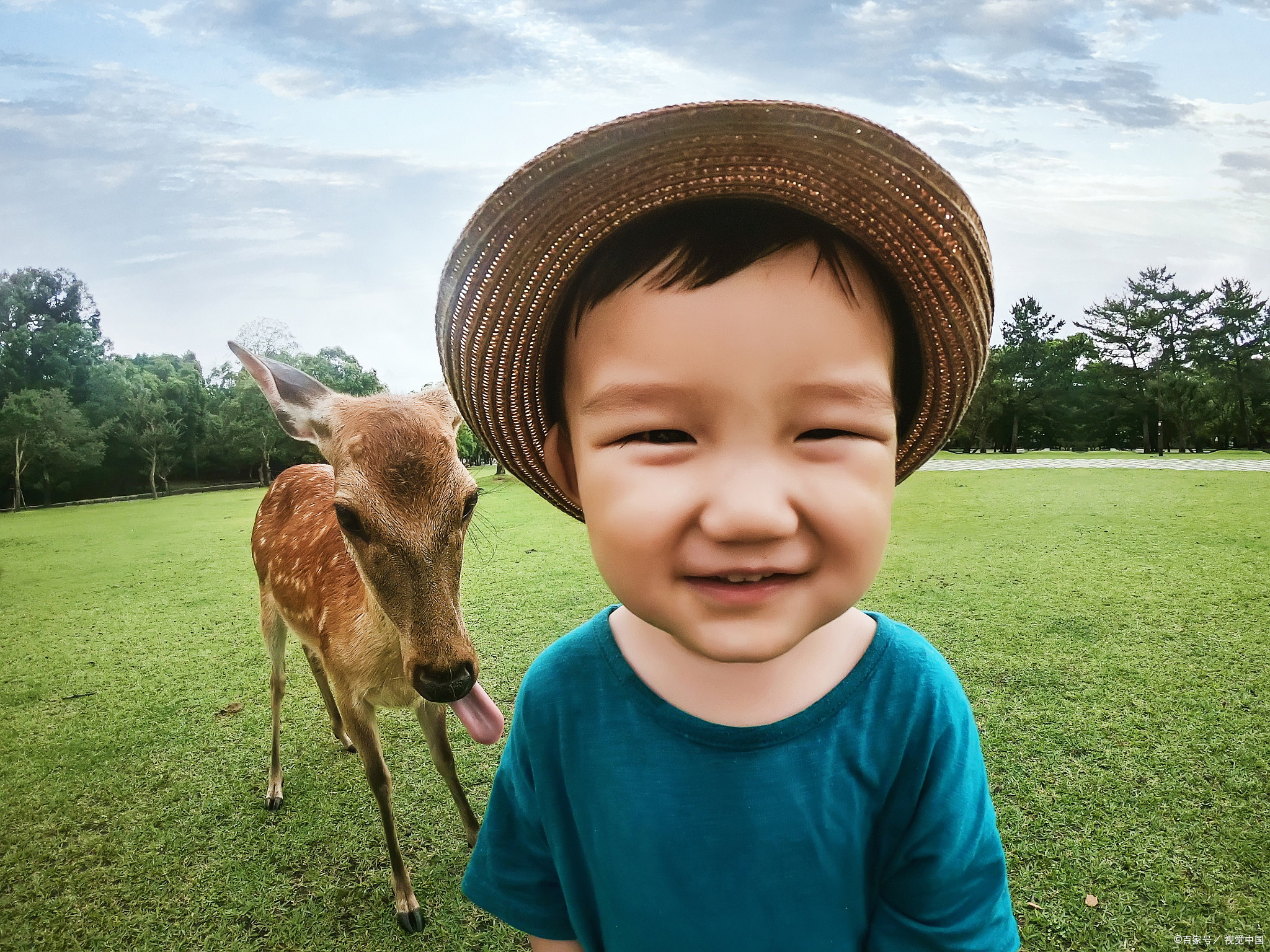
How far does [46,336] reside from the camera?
3820 millimetres

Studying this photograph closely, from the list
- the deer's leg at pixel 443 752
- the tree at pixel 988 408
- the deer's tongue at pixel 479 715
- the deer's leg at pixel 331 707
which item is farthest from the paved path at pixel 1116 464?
the deer's tongue at pixel 479 715

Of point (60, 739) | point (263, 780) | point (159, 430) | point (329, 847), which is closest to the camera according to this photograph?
point (329, 847)

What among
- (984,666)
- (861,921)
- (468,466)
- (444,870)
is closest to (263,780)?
(444,870)

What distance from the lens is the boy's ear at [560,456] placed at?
3.48 ft

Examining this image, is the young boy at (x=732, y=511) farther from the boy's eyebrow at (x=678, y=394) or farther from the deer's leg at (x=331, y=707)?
the deer's leg at (x=331, y=707)

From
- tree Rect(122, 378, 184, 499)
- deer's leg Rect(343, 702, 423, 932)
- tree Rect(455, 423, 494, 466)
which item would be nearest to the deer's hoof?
deer's leg Rect(343, 702, 423, 932)

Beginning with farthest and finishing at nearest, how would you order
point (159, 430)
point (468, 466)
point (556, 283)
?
1. point (159, 430)
2. point (468, 466)
3. point (556, 283)

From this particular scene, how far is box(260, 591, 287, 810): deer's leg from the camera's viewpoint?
2807mm

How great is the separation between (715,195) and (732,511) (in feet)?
1.27

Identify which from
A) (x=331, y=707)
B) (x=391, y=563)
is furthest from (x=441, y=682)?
(x=331, y=707)

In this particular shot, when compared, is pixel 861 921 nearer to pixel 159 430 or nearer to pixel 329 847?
pixel 329 847

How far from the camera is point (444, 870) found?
2404 mm

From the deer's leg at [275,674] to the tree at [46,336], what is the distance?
211cm

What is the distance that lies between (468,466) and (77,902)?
80.8 inches
